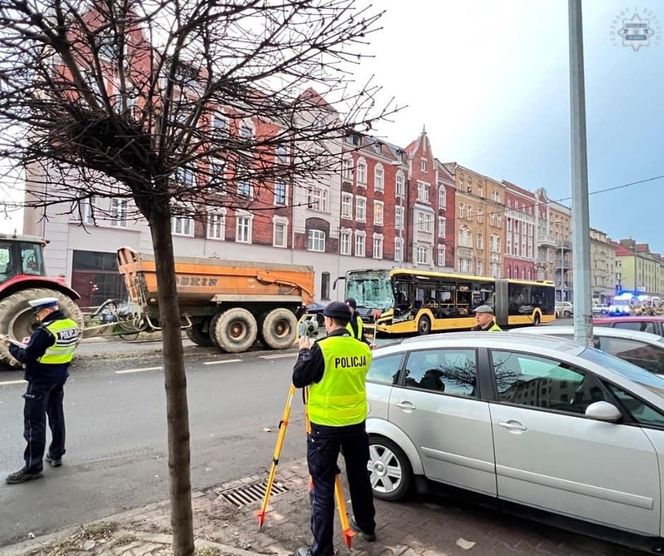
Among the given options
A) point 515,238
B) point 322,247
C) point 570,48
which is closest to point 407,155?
point 322,247

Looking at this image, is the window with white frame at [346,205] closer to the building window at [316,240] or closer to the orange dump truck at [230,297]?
the building window at [316,240]

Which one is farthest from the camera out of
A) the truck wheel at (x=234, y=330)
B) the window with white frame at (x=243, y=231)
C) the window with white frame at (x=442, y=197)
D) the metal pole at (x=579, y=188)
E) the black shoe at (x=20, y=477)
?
the window with white frame at (x=442, y=197)

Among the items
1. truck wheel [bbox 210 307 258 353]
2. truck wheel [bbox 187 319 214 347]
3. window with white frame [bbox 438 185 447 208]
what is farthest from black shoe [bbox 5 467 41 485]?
window with white frame [bbox 438 185 447 208]

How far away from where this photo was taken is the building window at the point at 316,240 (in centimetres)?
3334

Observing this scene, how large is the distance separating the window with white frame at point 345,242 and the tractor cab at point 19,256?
26495mm

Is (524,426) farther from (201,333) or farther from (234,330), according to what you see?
(201,333)

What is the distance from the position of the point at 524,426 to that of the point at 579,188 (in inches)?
159

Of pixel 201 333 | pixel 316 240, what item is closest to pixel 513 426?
pixel 201 333

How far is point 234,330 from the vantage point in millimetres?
13273

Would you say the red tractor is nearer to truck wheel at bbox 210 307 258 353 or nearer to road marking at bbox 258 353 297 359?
truck wheel at bbox 210 307 258 353

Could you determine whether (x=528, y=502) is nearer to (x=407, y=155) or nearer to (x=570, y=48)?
(x=570, y=48)

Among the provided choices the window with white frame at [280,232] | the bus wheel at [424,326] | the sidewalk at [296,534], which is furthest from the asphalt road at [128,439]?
the window with white frame at [280,232]

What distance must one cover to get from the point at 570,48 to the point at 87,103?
6425mm

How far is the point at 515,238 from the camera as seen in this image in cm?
5684
